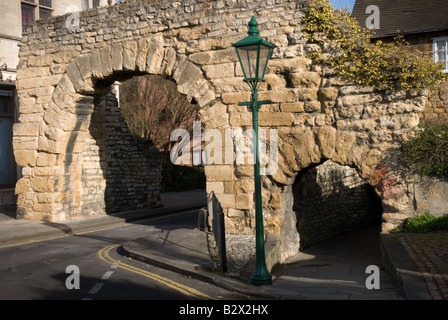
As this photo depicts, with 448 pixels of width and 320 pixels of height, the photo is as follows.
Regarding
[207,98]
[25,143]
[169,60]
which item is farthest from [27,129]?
[207,98]

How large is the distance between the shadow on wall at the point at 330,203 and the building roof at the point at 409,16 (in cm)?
602

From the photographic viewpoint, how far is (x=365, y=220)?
1619 cm

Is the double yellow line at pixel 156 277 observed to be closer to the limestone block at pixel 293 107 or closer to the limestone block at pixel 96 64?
the limestone block at pixel 293 107

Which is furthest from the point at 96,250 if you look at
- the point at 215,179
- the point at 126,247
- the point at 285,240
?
the point at 285,240

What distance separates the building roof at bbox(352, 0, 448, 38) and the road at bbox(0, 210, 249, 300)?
13.3 metres

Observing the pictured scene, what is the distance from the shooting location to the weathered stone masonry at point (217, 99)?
29.0 feet

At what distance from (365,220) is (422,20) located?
26.1ft

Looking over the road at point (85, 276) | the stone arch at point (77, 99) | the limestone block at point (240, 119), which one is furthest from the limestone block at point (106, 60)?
the road at point (85, 276)

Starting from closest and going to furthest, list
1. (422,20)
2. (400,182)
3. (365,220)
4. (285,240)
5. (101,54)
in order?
(400,182) → (285,240) → (101,54) → (365,220) → (422,20)

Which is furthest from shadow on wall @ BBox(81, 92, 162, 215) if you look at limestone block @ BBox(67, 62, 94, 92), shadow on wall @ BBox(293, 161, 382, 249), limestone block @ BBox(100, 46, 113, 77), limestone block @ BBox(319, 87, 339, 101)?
limestone block @ BBox(319, 87, 339, 101)

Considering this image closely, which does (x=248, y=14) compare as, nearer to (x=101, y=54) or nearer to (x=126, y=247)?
(x=101, y=54)

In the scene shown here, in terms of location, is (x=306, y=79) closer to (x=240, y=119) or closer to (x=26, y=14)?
(x=240, y=119)

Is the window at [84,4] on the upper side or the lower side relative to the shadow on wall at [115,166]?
upper

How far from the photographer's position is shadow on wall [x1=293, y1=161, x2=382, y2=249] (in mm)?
11331
